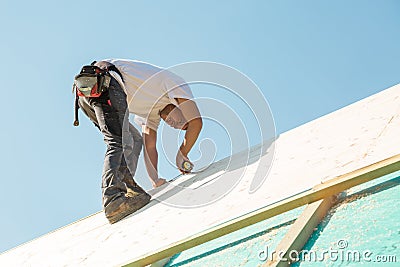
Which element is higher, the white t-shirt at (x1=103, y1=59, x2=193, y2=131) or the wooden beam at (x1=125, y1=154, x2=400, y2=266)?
the white t-shirt at (x1=103, y1=59, x2=193, y2=131)

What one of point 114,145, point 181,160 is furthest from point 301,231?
point 181,160

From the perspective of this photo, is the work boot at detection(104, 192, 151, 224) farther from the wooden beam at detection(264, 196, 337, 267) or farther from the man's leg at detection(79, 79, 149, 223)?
the wooden beam at detection(264, 196, 337, 267)

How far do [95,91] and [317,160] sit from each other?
1565mm

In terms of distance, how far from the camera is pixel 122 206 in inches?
122

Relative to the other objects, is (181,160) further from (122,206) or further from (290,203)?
(290,203)

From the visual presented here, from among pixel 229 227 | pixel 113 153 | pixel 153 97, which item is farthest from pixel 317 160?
pixel 153 97

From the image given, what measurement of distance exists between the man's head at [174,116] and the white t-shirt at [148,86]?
0.04 metres

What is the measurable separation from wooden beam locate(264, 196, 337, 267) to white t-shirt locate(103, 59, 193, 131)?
223 cm

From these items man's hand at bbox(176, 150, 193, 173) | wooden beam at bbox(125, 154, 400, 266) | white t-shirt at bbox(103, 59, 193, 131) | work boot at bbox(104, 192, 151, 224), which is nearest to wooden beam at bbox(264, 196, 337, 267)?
wooden beam at bbox(125, 154, 400, 266)

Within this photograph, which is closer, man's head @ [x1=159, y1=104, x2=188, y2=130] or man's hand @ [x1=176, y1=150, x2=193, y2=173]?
man's hand @ [x1=176, y1=150, x2=193, y2=173]

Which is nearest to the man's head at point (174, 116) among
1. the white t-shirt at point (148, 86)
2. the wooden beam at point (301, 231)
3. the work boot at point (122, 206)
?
the white t-shirt at point (148, 86)

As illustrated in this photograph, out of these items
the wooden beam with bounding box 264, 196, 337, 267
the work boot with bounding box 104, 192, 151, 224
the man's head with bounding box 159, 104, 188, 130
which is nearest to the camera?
the wooden beam with bounding box 264, 196, 337, 267

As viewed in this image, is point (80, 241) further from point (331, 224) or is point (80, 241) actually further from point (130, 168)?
point (331, 224)

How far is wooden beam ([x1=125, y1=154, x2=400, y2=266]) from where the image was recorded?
1666mm
